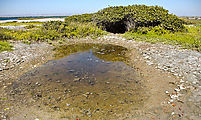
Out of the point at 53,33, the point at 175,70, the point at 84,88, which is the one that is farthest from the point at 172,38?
the point at 53,33

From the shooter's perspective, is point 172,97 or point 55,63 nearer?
point 172,97

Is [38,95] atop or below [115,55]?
below

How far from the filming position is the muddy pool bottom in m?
5.29

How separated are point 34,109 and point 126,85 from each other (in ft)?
14.5

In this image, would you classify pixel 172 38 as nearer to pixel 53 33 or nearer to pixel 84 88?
pixel 84 88

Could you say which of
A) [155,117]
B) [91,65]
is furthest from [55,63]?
[155,117]

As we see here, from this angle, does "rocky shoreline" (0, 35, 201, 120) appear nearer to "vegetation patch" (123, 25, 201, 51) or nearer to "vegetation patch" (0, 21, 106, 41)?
"vegetation patch" (123, 25, 201, 51)

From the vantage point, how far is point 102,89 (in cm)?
665

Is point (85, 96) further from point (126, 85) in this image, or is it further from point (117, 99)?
point (126, 85)

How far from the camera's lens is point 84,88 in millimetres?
6738

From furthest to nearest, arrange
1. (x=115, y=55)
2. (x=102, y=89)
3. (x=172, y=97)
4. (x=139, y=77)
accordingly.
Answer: (x=115, y=55), (x=139, y=77), (x=102, y=89), (x=172, y=97)

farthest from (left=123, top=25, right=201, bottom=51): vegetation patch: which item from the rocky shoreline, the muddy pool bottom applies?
the muddy pool bottom

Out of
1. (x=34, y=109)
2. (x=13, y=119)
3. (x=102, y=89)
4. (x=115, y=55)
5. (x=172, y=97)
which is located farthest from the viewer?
(x=115, y=55)

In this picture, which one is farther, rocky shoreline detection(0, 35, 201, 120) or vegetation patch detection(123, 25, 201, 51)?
vegetation patch detection(123, 25, 201, 51)
